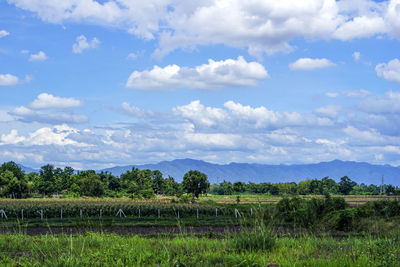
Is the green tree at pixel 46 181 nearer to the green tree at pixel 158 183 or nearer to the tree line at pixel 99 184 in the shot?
the tree line at pixel 99 184

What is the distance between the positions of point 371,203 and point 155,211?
824 inches

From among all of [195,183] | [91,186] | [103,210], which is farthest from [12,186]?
[103,210]

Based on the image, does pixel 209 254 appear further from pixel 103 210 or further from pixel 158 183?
pixel 158 183

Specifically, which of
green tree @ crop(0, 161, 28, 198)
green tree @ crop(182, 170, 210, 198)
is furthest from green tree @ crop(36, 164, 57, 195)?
green tree @ crop(182, 170, 210, 198)

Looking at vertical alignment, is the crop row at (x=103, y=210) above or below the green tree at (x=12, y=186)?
below

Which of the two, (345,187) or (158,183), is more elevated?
(158,183)

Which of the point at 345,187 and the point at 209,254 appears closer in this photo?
the point at 209,254

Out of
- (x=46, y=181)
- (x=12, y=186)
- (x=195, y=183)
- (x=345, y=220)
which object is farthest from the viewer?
(x=46, y=181)

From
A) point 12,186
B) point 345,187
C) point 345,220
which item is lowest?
point 345,187

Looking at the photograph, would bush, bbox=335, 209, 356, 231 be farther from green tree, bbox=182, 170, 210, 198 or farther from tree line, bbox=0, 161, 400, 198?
green tree, bbox=182, 170, 210, 198

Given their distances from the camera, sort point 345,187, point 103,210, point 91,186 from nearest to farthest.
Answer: point 103,210 < point 91,186 < point 345,187

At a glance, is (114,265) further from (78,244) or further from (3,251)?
(3,251)

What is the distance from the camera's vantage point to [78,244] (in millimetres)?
8953

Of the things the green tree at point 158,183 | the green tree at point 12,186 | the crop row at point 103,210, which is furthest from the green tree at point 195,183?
the crop row at point 103,210
